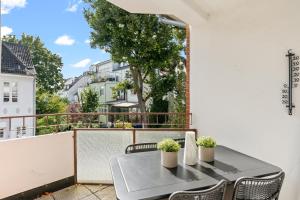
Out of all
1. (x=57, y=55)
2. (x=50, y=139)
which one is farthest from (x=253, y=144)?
(x=57, y=55)

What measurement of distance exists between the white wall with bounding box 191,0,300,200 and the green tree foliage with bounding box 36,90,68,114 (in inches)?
463

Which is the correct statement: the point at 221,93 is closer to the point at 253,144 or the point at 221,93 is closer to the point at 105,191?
the point at 253,144

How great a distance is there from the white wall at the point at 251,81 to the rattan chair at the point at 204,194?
1.37m

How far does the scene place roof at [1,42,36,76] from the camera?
37.0 feet

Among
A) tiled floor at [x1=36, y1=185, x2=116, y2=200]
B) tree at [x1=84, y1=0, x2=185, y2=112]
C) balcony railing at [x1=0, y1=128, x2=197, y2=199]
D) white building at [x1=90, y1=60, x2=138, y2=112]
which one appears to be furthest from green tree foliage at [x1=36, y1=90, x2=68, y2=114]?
tiled floor at [x1=36, y1=185, x2=116, y2=200]

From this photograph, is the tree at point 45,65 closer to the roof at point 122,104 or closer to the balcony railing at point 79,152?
the roof at point 122,104

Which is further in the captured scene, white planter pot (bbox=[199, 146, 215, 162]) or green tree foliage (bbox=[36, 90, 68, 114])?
green tree foliage (bbox=[36, 90, 68, 114])

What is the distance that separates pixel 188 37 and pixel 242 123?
1918 mm

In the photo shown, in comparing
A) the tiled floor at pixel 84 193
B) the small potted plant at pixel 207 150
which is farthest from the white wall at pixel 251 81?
the tiled floor at pixel 84 193

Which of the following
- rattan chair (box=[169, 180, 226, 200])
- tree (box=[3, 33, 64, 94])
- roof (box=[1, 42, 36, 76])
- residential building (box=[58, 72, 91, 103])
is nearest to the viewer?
rattan chair (box=[169, 180, 226, 200])

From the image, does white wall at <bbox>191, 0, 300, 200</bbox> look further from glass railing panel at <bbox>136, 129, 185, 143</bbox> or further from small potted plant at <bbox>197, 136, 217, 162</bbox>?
small potted plant at <bbox>197, 136, 217, 162</bbox>

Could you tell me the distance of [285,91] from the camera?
2.70 metres


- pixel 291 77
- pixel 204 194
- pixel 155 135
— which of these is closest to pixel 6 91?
pixel 155 135

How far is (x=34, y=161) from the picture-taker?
11.6ft
